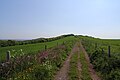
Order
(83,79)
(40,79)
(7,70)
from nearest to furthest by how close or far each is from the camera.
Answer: (7,70), (40,79), (83,79)

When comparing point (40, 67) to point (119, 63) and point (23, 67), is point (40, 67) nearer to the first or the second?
point (23, 67)

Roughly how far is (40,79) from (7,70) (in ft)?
6.48

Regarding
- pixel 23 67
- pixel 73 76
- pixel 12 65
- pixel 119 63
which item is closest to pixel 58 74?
pixel 73 76

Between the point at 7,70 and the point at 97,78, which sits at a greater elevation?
the point at 7,70

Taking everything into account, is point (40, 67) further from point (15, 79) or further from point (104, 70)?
point (104, 70)

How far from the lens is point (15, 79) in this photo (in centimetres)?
1071

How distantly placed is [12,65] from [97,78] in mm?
5474

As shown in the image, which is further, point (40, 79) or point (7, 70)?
point (40, 79)

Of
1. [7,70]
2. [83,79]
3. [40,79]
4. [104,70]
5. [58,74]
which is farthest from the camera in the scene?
[104,70]

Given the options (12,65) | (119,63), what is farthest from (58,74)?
(119,63)

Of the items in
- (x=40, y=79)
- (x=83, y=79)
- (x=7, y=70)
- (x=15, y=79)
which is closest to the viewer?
(x=15, y=79)

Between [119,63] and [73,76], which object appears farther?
[119,63]

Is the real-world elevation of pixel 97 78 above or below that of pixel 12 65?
below

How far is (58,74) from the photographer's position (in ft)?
48.5
